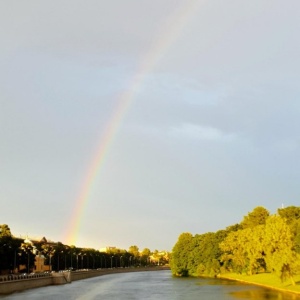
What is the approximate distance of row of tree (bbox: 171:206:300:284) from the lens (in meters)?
74.0

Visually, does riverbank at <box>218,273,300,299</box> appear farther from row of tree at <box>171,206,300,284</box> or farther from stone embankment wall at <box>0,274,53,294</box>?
stone embankment wall at <box>0,274,53,294</box>

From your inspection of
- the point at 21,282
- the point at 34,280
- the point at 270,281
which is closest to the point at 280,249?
the point at 270,281

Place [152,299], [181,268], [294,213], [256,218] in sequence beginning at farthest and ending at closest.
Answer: [181,268], [256,218], [294,213], [152,299]

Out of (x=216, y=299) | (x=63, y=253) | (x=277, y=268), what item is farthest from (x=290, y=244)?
(x=63, y=253)

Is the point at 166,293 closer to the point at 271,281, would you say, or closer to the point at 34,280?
the point at 271,281

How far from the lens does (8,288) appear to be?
79812mm

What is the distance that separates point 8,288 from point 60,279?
38.2 m

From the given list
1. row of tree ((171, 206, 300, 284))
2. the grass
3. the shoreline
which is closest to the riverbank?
the grass

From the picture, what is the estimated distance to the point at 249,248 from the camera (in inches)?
3757

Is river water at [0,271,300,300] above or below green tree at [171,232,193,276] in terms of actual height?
below

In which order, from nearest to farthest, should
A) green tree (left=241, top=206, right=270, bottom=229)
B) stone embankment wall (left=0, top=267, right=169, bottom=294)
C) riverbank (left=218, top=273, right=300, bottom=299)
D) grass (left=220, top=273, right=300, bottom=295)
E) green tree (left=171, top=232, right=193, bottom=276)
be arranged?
riverbank (left=218, top=273, right=300, bottom=299), grass (left=220, top=273, right=300, bottom=295), stone embankment wall (left=0, top=267, right=169, bottom=294), green tree (left=241, top=206, right=270, bottom=229), green tree (left=171, top=232, right=193, bottom=276)

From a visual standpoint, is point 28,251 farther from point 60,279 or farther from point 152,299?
point 152,299

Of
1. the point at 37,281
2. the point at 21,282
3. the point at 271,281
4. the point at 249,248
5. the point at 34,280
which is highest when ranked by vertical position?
the point at 249,248

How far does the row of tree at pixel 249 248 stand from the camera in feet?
243
